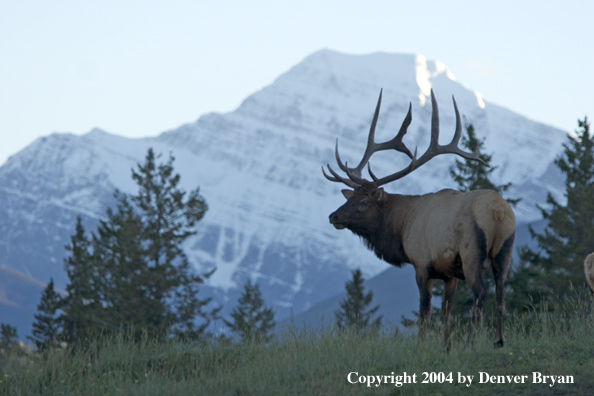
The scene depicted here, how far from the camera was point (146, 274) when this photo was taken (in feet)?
123

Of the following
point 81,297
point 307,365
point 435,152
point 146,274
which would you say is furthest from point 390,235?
point 81,297

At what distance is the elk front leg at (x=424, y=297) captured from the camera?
9.80m

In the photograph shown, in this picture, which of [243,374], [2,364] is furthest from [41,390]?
[243,374]

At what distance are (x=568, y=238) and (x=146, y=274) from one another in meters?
19.0

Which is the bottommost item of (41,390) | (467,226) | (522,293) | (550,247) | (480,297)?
(41,390)

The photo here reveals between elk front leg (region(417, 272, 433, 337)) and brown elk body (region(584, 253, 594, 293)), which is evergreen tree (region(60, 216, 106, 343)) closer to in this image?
brown elk body (region(584, 253, 594, 293))

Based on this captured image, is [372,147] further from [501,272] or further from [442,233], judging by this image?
[501,272]

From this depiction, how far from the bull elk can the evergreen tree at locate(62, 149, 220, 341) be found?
23508 millimetres

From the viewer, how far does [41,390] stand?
932 cm

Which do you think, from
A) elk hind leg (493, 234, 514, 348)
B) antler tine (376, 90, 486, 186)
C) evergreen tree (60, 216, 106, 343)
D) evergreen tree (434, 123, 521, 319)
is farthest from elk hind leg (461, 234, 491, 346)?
evergreen tree (60, 216, 106, 343)

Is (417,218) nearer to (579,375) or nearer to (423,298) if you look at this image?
(423,298)

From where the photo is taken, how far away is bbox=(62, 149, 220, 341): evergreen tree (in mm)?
36375

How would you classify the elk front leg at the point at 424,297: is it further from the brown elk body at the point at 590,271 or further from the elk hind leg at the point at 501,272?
the brown elk body at the point at 590,271

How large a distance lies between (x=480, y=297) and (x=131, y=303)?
2875 cm
